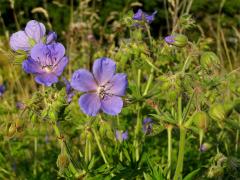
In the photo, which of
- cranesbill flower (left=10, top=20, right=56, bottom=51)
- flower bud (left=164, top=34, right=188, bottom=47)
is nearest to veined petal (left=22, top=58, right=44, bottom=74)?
cranesbill flower (left=10, top=20, right=56, bottom=51)

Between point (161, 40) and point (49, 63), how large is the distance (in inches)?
28.3

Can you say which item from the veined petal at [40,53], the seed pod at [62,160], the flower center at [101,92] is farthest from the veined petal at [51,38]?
the seed pod at [62,160]

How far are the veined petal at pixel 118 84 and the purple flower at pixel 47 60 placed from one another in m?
0.14

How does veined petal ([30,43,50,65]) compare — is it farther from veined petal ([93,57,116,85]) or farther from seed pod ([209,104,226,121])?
seed pod ([209,104,226,121])

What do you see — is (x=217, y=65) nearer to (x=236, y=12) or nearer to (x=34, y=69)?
(x=34, y=69)

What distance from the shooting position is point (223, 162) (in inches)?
70.0

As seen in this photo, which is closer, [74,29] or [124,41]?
[124,41]

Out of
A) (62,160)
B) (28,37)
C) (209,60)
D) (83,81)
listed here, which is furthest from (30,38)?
(209,60)

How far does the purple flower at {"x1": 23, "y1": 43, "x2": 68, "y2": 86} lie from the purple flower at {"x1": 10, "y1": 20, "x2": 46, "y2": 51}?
3.4 inches

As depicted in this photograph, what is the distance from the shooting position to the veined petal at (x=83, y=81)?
1510mm

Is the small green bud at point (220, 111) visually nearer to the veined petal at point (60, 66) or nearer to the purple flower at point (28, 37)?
the veined petal at point (60, 66)

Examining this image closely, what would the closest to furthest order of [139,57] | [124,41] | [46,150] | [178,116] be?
1. [178,116]
2. [139,57]
3. [124,41]
4. [46,150]

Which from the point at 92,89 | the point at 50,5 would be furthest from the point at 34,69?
the point at 50,5

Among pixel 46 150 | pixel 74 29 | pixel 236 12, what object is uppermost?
pixel 74 29
